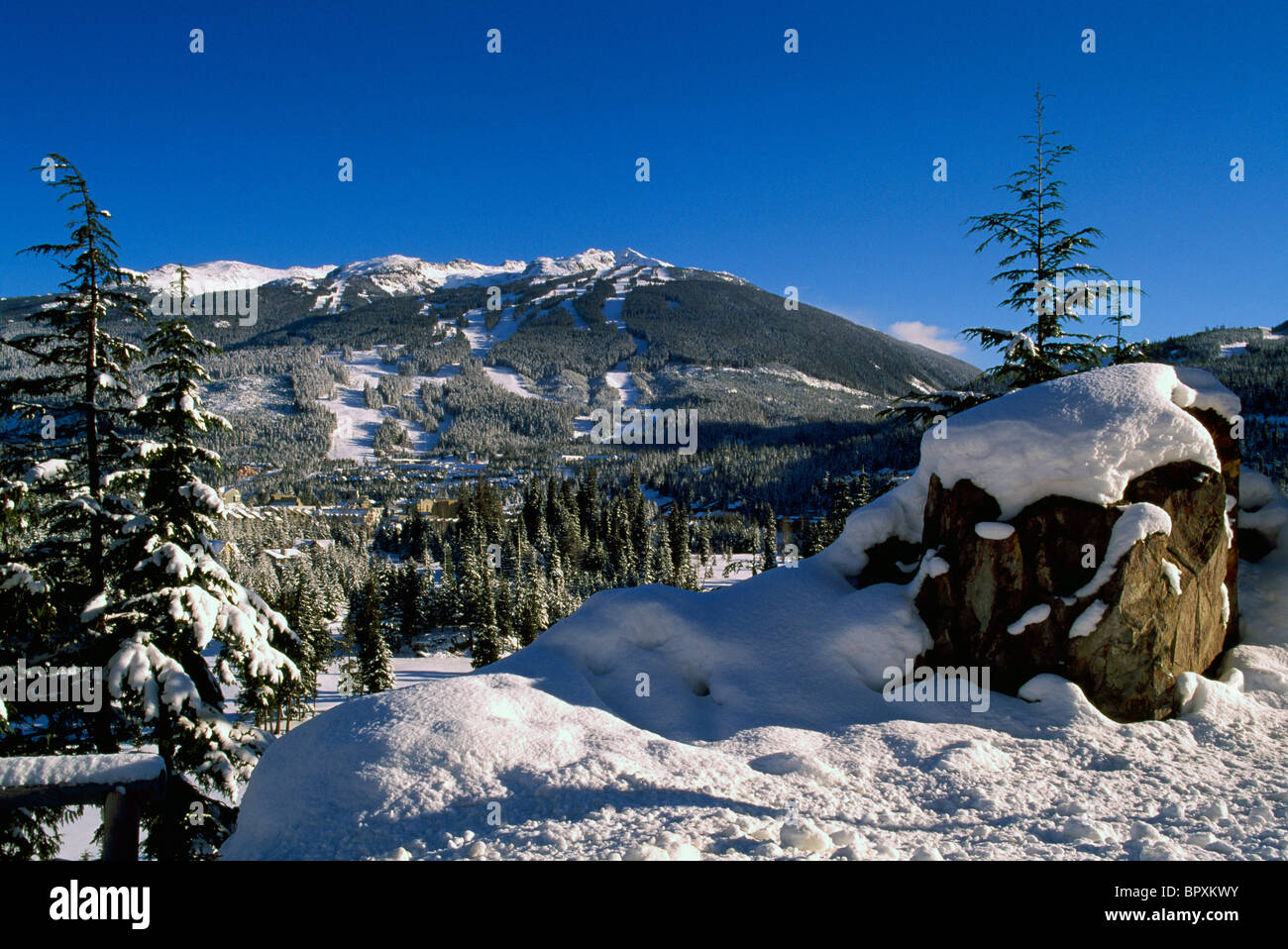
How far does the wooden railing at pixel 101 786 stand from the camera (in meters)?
3.79

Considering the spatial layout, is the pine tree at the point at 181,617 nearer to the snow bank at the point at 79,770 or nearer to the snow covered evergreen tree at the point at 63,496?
the snow covered evergreen tree at the point at 63,496

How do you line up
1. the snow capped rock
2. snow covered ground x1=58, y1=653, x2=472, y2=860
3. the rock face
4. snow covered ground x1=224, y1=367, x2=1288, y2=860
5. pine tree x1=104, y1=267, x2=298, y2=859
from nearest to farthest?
snow covered ground x1=224, y1=367, x2=1288, y2=860
the rock face
the snow capped rock
pine tree x1=104, y1=267, x2=298, y2=859
snow covered ground x1=58, y1=653, x2=472, y2=860

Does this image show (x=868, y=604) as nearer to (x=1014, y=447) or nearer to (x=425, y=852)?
(x=1014, y=447)

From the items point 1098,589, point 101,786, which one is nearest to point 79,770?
point 101,786

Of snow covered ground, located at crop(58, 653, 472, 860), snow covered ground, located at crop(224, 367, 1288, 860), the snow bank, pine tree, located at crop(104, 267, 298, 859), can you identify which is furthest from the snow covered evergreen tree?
snow covered ground, located at crop(58, 653, 472, 860)

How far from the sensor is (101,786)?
12.8 ft

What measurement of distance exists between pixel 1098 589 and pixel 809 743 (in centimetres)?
413

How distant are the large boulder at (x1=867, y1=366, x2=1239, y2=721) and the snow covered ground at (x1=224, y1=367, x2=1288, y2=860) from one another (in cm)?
6

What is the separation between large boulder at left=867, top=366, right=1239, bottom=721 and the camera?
8133 millimetres

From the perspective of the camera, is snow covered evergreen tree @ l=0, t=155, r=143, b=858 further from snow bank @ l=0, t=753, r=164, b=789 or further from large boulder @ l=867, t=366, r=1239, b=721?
large boulder @ l=867, t=366, r=1239, b=721

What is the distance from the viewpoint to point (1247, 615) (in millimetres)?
9539

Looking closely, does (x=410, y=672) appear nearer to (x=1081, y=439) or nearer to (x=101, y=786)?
(x=1081, y=439)
